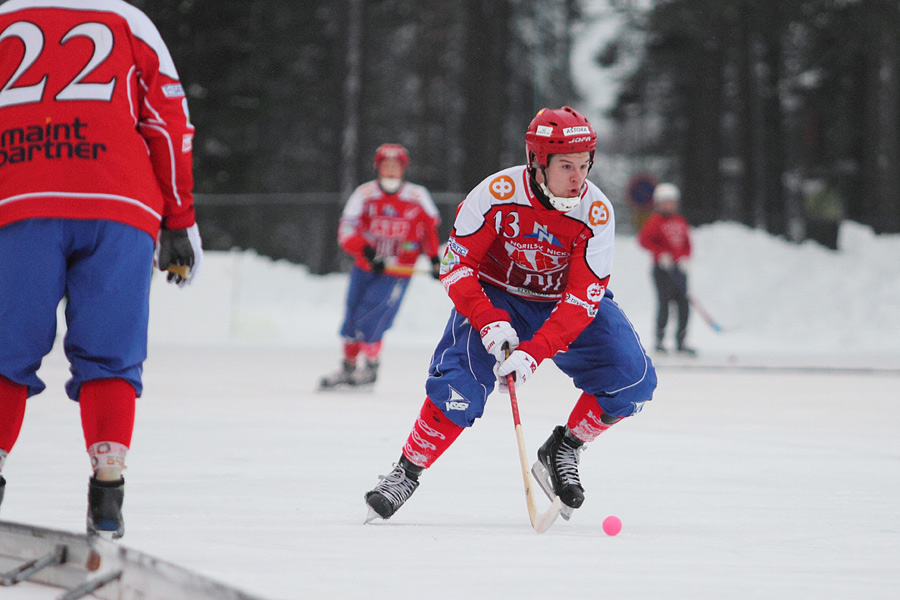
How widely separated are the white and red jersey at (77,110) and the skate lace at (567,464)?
1.64m

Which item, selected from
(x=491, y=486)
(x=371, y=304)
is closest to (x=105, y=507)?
(x=491, y=486)

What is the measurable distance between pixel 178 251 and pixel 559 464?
5.04 feet

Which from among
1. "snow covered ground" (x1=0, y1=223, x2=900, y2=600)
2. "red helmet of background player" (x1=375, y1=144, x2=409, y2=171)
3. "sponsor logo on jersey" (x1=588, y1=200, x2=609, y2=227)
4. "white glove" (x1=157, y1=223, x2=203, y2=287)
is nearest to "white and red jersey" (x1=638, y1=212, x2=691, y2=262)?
"snow covered ground" (x1=0, y1=223, x2=900, y2=600)

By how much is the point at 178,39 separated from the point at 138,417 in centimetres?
1591

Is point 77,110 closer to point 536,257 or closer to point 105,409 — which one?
point 105,409

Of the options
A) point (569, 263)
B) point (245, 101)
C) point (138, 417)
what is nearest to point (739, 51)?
point (245, 101)

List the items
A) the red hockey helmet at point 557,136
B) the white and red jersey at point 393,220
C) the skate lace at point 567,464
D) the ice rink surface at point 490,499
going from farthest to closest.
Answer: the white and red jersey at point 393,220 → the skate lace at point 567,464 → the red hockey helmet at point 557,136 → the ice rink surface at point 490,499

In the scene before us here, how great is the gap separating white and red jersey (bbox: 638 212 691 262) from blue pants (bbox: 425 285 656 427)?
9068mm

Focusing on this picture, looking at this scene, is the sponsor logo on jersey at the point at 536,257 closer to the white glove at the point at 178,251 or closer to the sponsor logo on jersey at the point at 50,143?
the white glove at the point at 178,251

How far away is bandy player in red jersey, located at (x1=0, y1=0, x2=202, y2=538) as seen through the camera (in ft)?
10.7

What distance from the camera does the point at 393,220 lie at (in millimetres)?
9625

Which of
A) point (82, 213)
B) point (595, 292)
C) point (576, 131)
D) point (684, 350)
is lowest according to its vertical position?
point (684, 350)

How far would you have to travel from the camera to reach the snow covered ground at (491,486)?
3154 millimetres

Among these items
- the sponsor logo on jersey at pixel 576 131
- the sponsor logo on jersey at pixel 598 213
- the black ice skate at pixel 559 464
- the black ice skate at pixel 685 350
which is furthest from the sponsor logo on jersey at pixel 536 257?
the black ice skate at pixel 685 350
